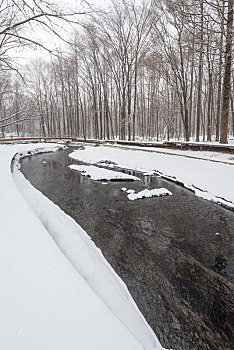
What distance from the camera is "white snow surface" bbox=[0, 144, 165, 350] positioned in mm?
1528

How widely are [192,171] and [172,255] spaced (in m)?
6.10

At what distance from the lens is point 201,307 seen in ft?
9.28

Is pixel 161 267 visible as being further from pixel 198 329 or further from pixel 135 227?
pixel 135 227

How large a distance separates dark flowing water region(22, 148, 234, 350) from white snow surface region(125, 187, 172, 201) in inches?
10.5

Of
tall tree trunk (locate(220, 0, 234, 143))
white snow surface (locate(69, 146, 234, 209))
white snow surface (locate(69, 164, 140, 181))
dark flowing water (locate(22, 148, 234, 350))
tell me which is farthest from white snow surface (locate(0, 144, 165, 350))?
tall tree trunk (locate(220, 0, 234, 143))

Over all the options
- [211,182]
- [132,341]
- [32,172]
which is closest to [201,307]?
[132,341]

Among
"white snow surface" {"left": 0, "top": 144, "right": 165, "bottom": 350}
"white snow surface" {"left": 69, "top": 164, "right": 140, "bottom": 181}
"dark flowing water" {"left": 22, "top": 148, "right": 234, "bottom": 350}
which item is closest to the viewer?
"white snow surface" {"left": 0, "top": 144, "right": 165, "bottom": 350}

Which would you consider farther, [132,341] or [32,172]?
→ [32,172]

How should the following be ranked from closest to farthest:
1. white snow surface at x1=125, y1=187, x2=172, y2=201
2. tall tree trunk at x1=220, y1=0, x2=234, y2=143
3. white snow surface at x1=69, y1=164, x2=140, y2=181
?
1. white snow surface at x1=125, y1=187, x2=172, y2=201
2. white snow surface at x1=69, y1=164, x2=140, y2=181
3. tall tree trunk at x1=220, y1=0, x2=234, y2=143

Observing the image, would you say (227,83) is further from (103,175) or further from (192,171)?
(103,175)

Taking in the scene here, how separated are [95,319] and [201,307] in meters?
1.88

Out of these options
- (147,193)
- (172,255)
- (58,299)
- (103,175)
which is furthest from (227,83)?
(58,299)

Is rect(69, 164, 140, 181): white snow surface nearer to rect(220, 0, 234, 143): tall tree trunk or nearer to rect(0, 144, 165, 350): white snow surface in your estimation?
rect(0, 144, 165, 350): white snow surface

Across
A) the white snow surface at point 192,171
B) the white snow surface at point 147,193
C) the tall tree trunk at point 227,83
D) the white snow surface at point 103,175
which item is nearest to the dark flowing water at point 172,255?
the white snow surface at point 147,193
